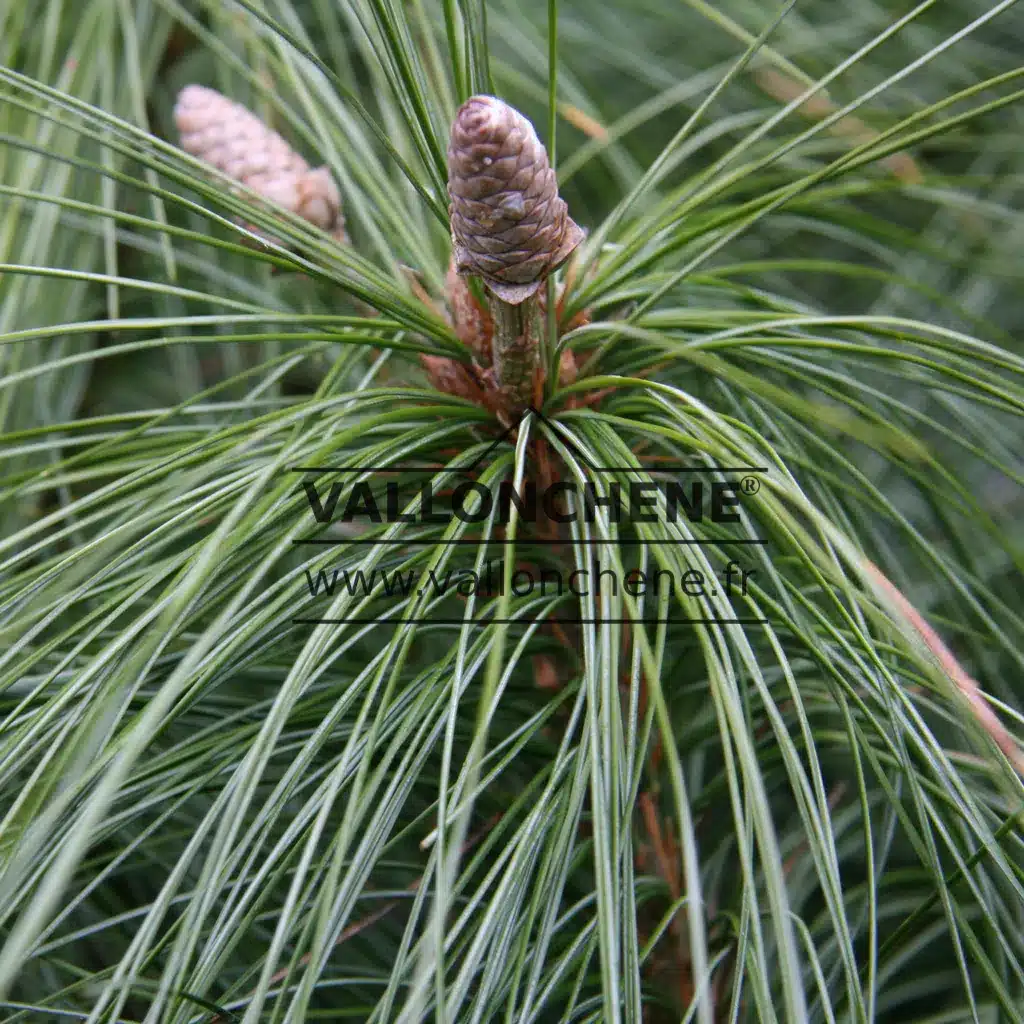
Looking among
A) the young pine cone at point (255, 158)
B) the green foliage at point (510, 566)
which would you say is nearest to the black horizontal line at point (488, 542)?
the green foliage at point (510, 566)

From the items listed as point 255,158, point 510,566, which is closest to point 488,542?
point 510,566

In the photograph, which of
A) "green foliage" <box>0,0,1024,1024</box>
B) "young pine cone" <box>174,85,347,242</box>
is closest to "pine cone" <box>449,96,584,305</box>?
"green foliage" <box>0,0,1024,1024</box>

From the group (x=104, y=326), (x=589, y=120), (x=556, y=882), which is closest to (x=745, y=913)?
(x=556, y=882)

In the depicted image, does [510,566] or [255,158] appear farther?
[255,158]

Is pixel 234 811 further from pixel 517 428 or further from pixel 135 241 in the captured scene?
pixel 135 241

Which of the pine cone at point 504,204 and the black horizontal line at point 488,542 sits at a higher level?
the pine cone at point 504,204

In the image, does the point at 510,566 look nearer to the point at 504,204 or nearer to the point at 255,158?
the point at 504,204

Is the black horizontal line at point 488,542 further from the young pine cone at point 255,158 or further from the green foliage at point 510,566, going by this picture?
the young pine cone at point 255,158
